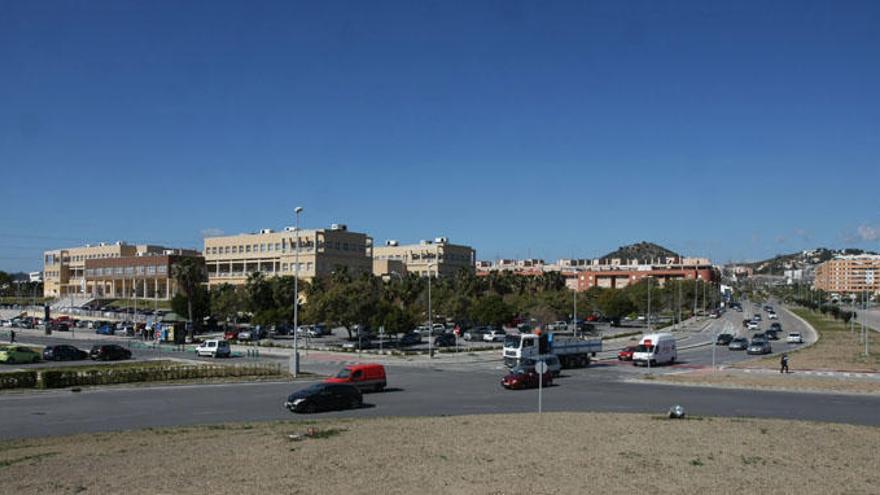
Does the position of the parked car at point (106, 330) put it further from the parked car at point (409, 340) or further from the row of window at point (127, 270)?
the row of window at point (127, 270)

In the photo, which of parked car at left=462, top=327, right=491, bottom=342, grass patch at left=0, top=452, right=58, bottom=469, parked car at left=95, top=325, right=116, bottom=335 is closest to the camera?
grass patch at left=0, top=452, right=58, bottom=469

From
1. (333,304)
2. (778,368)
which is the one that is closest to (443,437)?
(778,368)

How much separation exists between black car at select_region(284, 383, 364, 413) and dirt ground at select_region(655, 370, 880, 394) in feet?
69.5

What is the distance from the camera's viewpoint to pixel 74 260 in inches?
7018

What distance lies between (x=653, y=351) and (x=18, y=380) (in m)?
40.9

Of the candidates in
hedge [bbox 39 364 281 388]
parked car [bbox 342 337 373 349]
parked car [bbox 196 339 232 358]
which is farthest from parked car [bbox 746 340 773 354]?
parked car [bbox 196 339 232 358]

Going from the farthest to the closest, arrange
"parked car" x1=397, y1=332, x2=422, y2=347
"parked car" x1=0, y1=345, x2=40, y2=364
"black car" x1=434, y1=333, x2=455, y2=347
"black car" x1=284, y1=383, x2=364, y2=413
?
"parked car" x1=397, y1=332, x2=422, y2=347 → "black car" x1=434, y1=333, x2=455, y2=347 → "parked car" x1=0, y1=345, x2=40, y2=364 → "black car" x1=284, y1=383, x2=364, y2=413

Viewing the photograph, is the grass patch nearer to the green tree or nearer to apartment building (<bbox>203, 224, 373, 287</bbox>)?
the green tree

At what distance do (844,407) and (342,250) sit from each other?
10817 cm

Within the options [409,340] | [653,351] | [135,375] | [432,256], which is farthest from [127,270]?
[653,351]

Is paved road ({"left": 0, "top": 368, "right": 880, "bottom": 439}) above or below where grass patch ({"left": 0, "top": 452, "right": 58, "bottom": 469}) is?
below

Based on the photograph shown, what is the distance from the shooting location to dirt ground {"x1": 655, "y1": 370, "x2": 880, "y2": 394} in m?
40.0

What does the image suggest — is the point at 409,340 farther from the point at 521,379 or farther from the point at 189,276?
the point at 521,379

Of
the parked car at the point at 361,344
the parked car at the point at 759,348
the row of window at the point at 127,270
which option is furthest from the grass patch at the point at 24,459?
the row of window at the point at 127,270
